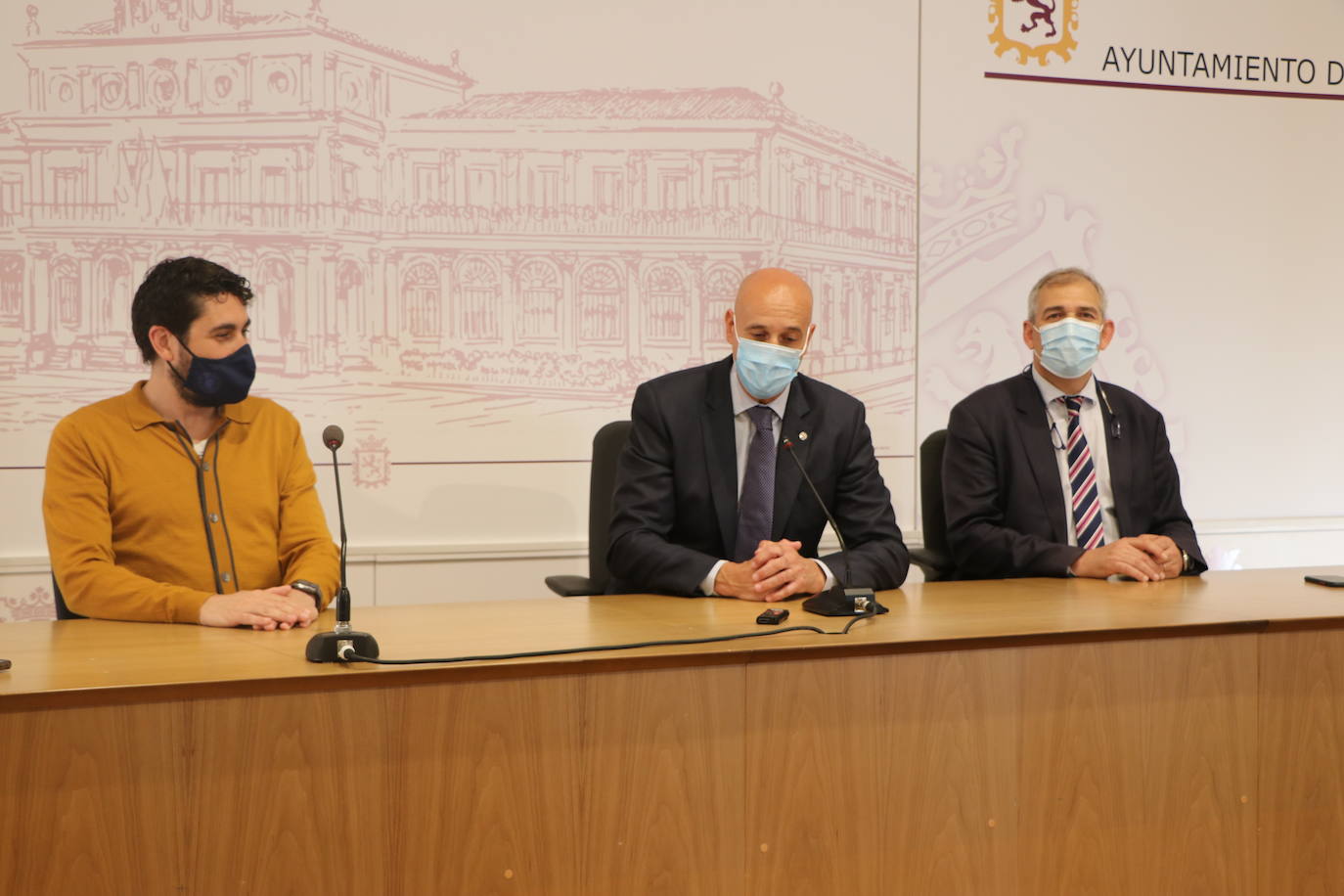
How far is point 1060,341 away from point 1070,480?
0.34 meters

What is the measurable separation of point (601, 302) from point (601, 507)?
2.93 ft

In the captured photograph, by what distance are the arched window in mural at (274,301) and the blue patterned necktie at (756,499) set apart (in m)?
1.48

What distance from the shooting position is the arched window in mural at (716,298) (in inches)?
147

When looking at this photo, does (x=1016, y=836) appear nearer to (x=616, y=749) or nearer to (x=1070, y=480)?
(x=616, y=749)

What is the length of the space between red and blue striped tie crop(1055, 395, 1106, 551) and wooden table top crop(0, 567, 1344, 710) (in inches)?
11.6

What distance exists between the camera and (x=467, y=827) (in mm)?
1720

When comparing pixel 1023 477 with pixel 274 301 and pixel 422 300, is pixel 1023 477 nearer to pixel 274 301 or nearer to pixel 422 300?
pixel 422 300

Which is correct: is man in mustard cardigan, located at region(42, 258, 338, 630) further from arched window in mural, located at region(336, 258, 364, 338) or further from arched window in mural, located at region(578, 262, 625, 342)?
arched window in mural, located at region(578, 262, 625, 342)

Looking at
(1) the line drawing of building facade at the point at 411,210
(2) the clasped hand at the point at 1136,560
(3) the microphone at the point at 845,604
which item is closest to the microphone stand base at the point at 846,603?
(3) the microphone at the point at 845,604

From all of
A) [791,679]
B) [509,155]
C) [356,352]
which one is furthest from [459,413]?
[791,679]

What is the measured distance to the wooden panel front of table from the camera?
1601 millimetres

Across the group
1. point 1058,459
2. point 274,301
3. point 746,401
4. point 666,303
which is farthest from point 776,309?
point 274,301

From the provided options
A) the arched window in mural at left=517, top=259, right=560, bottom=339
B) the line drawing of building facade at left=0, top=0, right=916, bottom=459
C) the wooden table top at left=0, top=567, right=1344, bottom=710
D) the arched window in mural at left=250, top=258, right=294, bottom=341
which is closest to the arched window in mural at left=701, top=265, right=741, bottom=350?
the line drawing of building facade at left=0, top=0, right=916, bottom=459

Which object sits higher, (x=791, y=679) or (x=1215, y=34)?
(x=1215, y=34)
